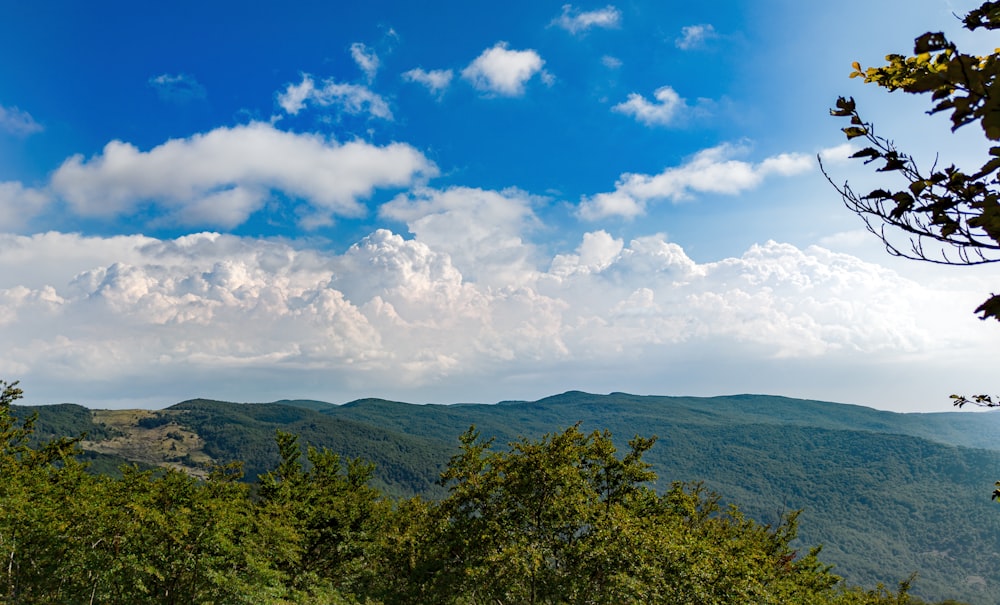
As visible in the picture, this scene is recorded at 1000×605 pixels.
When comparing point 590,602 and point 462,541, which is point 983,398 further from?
point 462,541

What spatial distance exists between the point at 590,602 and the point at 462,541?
587cm

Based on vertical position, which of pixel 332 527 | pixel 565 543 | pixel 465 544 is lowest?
pixel 332 527

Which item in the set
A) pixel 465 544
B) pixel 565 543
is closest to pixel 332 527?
pixel 465 544

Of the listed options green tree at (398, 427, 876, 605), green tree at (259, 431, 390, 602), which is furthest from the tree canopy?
green tree at (259, 431, 390, 602)

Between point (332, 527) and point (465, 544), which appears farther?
point (332, 527)

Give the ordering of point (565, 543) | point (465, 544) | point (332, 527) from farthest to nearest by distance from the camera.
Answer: point (332, 527)
point (465, 544)
point (565, 543)

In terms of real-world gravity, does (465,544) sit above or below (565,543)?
below

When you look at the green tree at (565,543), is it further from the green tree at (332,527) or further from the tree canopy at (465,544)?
the green tree at (332,527)

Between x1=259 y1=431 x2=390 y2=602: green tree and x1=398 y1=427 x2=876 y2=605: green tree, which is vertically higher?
x1=398 y1=427 x2=876 y2=605: green tree

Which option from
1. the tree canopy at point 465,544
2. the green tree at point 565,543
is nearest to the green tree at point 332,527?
the tree canopy at point 465,544

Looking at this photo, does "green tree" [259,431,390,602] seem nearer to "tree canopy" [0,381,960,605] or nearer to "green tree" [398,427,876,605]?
"tree canopy" [0,381,960,605]

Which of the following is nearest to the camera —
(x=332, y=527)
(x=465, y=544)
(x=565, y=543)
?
(x=565, y=543)

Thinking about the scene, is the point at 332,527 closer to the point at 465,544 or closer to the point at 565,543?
the point at 465,544

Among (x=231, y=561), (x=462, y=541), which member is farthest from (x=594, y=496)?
(x=231, y=561)
